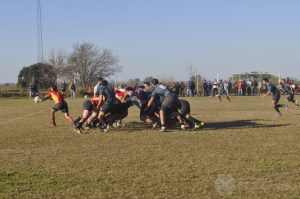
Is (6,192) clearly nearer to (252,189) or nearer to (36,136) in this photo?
(252,189)

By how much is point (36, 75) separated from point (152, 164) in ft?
201

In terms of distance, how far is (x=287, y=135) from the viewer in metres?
14.2

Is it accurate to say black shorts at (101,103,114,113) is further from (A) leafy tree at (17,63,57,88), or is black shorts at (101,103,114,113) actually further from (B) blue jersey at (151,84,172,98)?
(A) leafy tree at (17,63,57,88)

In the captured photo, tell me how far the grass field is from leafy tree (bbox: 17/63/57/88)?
54441 millimetres

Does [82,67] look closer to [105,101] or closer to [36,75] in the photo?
[36,75]

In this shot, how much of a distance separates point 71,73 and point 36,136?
207 feet

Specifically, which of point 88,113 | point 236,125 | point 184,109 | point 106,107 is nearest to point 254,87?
point 236,125

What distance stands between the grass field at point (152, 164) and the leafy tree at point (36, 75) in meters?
54.4

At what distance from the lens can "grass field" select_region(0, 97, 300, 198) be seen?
293 inches

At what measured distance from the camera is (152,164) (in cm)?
959

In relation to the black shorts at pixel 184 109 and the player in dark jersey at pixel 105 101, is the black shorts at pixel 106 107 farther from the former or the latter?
the black shorts at pixel 184 109

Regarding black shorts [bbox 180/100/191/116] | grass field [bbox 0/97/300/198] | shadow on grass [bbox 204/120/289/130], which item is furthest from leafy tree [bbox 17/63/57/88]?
grass field [bbox 0/97/300/198]

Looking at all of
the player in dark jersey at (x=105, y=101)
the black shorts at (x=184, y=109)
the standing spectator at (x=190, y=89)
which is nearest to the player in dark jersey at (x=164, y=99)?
the black shorts at (x=184, y=109)

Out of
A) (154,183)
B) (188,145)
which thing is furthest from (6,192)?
(188,145)
